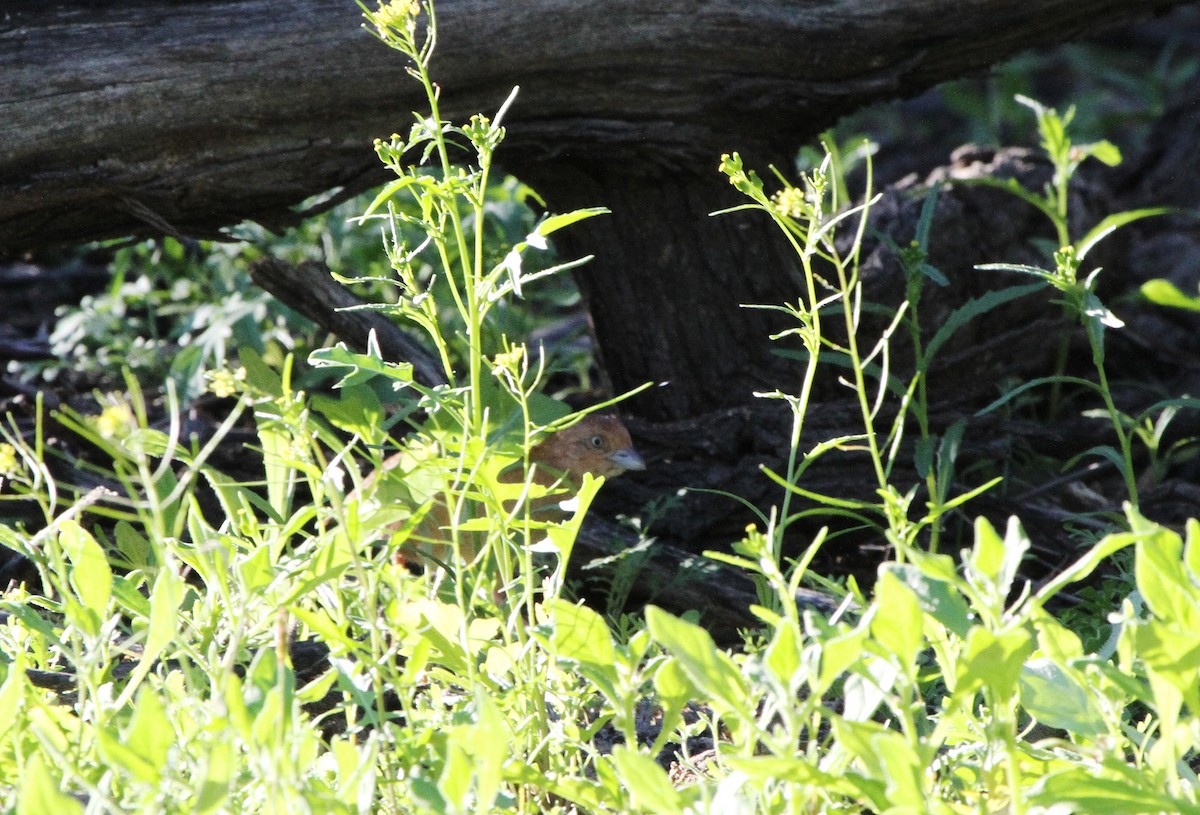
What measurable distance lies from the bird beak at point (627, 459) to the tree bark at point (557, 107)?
0.45m

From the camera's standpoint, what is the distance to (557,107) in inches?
133

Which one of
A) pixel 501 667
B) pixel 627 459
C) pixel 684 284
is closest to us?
pixel 501 667

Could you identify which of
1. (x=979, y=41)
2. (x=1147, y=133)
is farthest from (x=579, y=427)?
(x=1147, y=133)

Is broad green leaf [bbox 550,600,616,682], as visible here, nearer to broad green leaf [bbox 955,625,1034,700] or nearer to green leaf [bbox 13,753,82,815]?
broad green leaf [bbox 955,625,1034,700]

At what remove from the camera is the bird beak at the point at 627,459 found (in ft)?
10.9

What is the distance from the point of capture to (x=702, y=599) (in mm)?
2994

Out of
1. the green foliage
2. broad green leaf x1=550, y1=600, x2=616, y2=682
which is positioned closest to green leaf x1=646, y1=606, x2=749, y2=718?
the green foliage

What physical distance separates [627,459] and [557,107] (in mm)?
916

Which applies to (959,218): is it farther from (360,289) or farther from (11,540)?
(11,540)

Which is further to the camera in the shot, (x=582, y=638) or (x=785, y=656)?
(x=582, y=638)

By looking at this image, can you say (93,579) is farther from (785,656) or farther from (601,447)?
(601,447)

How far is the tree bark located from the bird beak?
45 cm

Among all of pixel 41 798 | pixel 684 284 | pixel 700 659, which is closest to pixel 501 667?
pixel 700 659

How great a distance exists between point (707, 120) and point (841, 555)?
1196 millimetres
